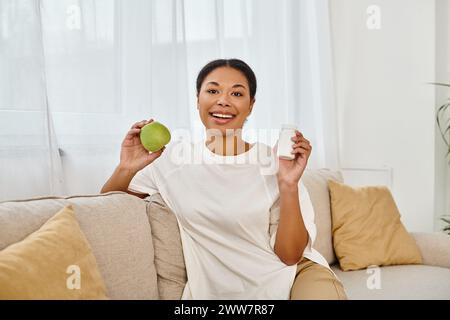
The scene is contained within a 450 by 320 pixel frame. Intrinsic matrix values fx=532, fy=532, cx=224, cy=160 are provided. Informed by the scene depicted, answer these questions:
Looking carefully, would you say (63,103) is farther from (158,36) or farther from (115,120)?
(158,36)

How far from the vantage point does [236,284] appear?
1.68 meters

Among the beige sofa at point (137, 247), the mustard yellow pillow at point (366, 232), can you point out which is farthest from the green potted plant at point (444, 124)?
the beige sofa at point (137, 247)

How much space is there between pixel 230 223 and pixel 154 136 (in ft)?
1.20

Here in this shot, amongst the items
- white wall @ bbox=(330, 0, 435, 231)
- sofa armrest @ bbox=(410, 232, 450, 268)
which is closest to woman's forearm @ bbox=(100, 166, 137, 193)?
sofa armrest @ bbox=(410, 232, 450, 268)

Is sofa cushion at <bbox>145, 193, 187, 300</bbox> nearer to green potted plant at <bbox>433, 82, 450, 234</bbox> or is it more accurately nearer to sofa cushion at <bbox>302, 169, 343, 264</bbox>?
sofa cushion at <bbox>302, 169, 343, 264</bbox>

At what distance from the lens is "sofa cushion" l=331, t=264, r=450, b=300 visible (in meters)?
2.02

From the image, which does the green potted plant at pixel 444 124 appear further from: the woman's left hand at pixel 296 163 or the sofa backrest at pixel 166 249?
the sofa backrest at pixel 166 249

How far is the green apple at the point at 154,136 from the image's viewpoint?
1.69 meters

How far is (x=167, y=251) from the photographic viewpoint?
1743 millimetres

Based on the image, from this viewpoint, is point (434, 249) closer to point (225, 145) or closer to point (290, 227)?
point (290, 227)

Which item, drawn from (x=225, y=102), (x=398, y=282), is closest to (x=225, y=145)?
(x=225, y=102)

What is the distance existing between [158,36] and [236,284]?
115 centimetres

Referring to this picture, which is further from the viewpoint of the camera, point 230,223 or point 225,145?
point 225,145
